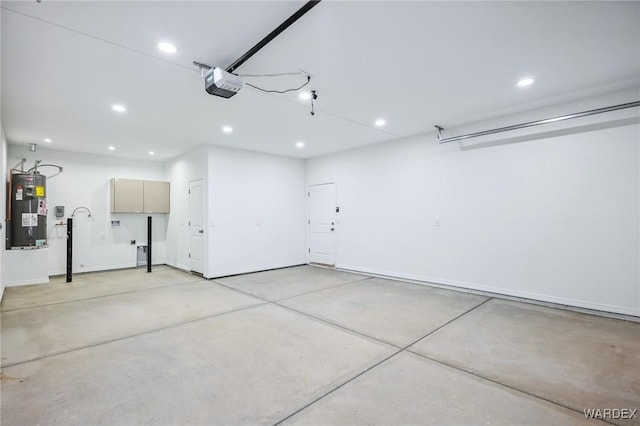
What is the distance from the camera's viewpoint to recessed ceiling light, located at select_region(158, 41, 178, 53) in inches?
101

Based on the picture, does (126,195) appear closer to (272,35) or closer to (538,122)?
(272,35)

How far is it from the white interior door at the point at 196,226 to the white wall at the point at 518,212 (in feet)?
11.3

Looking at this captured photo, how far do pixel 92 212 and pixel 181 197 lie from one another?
1961 millimetres

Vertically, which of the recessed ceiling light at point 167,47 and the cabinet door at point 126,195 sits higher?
the recessed ceiling light at point 167,47

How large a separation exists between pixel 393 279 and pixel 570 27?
4.47m

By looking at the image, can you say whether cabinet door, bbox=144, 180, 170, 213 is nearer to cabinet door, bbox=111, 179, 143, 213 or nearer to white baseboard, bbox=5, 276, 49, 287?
cabinet door, bbox=111, 179, 143, 213

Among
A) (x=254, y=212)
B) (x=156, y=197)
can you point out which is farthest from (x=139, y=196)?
(x=254, y=212)

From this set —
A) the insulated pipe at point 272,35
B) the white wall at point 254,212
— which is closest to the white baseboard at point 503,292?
the white wall at point 254,212

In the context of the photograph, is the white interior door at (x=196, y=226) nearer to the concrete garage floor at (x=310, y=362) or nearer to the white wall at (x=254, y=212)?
the white wall at (x=254, y=212)

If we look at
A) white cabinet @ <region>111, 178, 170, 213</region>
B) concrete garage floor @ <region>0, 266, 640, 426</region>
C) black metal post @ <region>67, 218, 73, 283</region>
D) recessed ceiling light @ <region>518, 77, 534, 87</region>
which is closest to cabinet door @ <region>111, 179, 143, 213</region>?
white cabinet @ <region>111, 178, 170, 213</region>

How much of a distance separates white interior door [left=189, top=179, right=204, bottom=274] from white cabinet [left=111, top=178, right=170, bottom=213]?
1.26 meters

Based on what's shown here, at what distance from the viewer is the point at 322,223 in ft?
23.9

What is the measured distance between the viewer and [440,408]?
1.94m

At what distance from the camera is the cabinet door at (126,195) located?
22.2 feet
